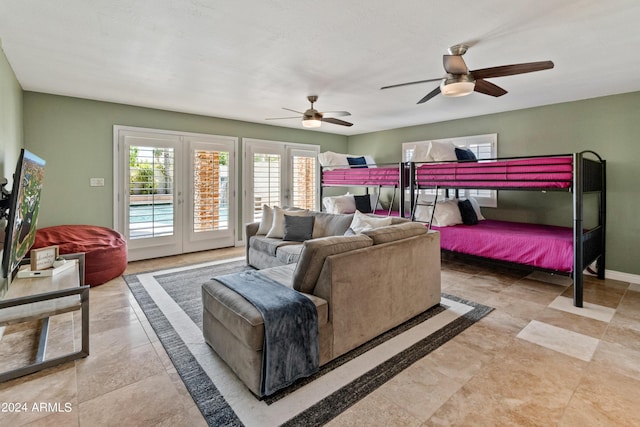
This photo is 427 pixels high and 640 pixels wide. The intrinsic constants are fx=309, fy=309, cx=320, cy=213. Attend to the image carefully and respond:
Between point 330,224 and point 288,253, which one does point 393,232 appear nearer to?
point 288,253

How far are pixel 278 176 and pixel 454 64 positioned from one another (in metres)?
4.45

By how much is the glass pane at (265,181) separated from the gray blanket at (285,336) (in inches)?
168

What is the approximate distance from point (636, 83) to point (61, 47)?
6.16m

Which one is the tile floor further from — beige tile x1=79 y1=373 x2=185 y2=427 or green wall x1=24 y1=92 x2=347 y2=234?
green wall x1=24 y1=92 x2=347 y2=234

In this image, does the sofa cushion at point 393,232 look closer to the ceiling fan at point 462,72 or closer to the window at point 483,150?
the ceiling fan at point 462,72

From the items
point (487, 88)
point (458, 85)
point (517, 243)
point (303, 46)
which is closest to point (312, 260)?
point (303, 46)

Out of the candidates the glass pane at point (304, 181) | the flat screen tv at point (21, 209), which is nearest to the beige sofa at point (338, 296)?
the flat screen tv at point (21, 209)

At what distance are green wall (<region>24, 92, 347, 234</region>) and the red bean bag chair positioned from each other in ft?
1.02

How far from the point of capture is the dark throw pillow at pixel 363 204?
6359 mm

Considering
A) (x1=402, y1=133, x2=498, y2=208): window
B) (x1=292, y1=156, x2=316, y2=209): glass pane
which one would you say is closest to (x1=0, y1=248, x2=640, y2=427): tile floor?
(x1=402, y1=133, x2=498, y2=208): window

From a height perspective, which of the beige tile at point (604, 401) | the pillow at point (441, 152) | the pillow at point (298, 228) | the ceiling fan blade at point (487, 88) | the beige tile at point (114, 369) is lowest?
the beige tile at point (604, 401)

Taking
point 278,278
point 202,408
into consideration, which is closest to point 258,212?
point 278,278

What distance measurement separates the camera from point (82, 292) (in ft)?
6.84

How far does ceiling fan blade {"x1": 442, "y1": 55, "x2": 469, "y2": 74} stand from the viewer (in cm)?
254
